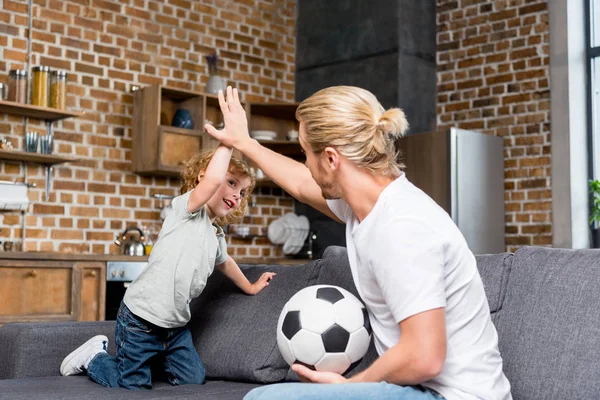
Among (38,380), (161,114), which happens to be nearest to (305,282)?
(38,380)

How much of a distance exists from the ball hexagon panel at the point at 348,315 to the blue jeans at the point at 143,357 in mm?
908

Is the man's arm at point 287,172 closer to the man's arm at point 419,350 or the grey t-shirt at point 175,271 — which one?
the grey t-shirt at point 175,271

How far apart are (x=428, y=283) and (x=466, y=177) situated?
3.97 metres

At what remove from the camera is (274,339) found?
8.84 ft

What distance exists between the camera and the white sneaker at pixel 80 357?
2.80 m

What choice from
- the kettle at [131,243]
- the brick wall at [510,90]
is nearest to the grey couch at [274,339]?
the kettle at [131,243]

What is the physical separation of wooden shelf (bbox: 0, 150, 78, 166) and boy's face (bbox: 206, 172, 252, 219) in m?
2.33

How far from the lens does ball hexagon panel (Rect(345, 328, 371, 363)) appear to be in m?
2.01

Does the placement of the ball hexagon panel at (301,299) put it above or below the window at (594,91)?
below

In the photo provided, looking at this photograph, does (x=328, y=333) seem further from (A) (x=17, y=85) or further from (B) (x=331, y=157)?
(A) (x=17, y=85)

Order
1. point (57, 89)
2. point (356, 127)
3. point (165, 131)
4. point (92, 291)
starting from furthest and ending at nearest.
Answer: point (165, 131), point (57, 89), point (92, 291), point (356, 127)

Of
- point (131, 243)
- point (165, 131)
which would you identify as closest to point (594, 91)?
point (165, 131)

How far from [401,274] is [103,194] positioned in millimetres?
4074

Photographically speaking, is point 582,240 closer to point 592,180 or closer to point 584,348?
point 592,180
